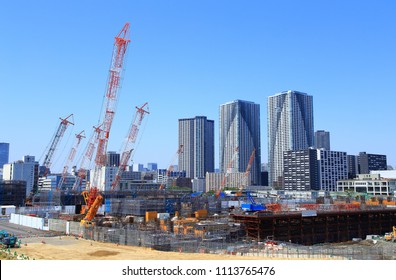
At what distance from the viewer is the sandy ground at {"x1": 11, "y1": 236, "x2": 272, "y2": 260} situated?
37.6 meters

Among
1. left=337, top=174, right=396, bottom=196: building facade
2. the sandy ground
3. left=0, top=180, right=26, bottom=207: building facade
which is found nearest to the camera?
the sandy ground

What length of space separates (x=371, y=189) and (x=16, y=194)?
142 metres

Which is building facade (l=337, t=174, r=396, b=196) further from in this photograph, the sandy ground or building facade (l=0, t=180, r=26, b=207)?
the sandy ground

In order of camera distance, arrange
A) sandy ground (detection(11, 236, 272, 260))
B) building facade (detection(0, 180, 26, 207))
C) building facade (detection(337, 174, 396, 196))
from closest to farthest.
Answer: sandy ground (detection(11, 236, 272, 260)), building facade (detection(0, 180, 26, 207)), building facade (detection(337, 174, 396, 196))

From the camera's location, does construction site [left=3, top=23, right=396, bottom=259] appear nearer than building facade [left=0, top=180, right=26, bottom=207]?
Yes

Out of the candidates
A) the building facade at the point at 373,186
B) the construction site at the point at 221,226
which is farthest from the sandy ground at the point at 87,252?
the building facade at the point at 373,186

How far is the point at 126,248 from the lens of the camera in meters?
46.2

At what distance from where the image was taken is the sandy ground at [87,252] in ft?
123

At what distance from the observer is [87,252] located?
43.2m

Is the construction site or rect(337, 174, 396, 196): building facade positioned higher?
rect(337, 174, 396, 196): building facade

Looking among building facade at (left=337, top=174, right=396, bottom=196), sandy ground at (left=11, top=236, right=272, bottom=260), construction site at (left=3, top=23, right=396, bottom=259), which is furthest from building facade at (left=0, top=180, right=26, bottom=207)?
building facade at (left=337, top=174, right=396, bottom=196)

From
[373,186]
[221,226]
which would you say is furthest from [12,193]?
[373,186]

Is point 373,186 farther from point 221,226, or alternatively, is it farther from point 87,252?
point 87,252

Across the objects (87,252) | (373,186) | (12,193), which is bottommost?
(87,252)
